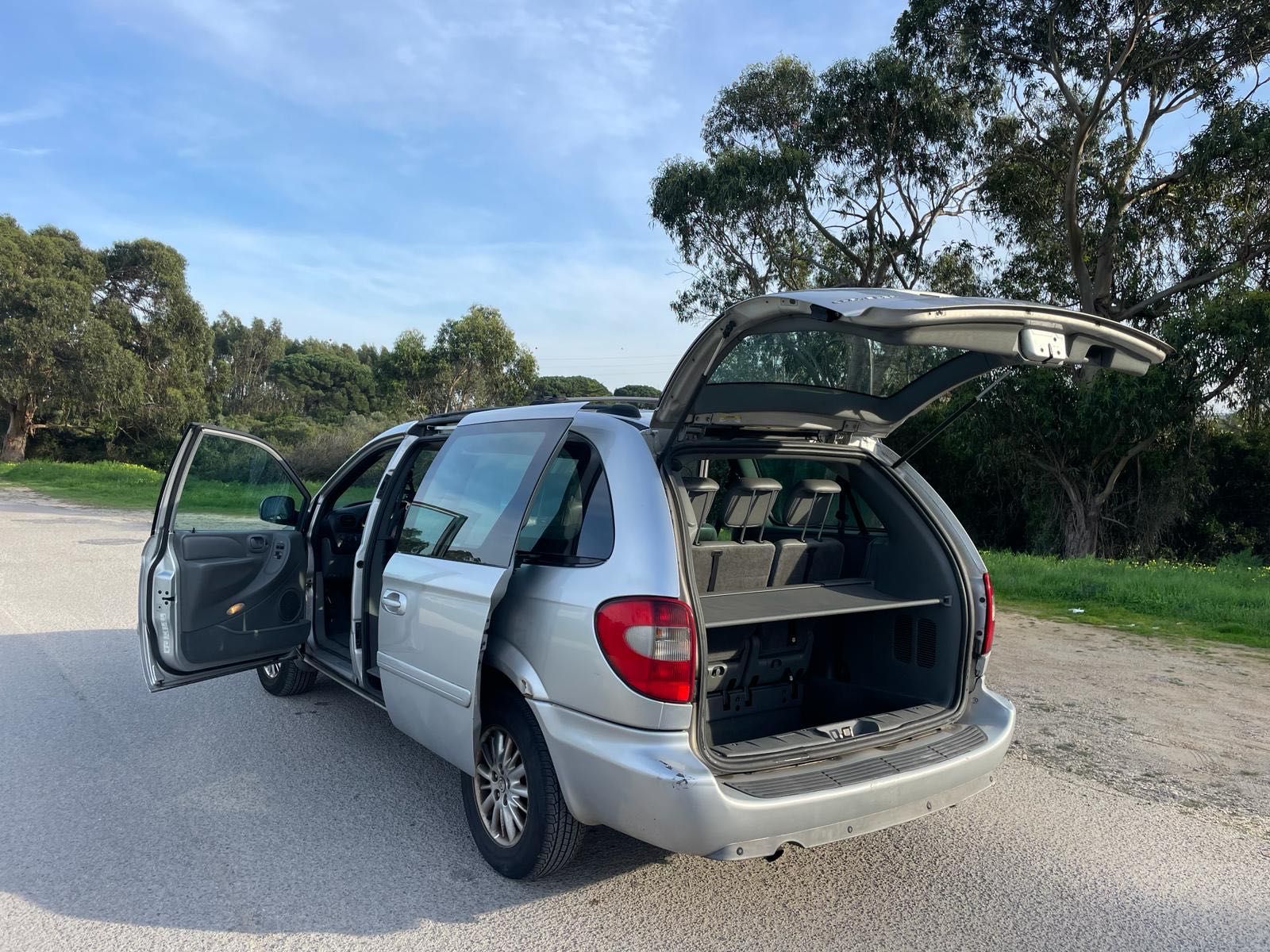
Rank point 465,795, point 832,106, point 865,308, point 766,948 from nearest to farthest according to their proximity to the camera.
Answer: point 865,308 < point 766,948 < point 465,795 < point 832,106

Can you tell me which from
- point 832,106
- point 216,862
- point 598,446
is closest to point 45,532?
point 216,862

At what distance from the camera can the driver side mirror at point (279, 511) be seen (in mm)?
5191

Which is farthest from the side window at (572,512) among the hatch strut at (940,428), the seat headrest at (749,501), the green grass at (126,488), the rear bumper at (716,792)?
the green grass at (126,488)

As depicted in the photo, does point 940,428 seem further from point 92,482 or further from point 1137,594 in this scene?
point 92,482

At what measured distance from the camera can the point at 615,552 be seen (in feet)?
10.4

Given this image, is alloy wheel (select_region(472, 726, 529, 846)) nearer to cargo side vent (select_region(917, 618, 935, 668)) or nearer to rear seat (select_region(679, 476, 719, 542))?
rear seat (select_region(679, 476, 719, 542))

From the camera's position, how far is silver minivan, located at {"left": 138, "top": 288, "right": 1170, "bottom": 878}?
3.00 meters

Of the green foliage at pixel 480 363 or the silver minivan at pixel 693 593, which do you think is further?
the green foliage at pixel 480 363

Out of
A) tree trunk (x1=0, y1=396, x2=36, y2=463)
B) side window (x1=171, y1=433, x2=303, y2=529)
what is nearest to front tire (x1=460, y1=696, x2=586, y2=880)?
side window (x1=171, y1=433, x2=303, y2=529)

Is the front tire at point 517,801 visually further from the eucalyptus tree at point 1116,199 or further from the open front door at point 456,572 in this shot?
the eucalyptus tree at point 1116,199

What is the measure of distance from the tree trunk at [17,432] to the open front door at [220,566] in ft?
130

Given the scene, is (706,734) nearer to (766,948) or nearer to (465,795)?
(766,948)

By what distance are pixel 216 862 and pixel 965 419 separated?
19417 mm

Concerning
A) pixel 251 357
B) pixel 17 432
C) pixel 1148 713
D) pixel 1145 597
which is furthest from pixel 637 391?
pixel 251 357
